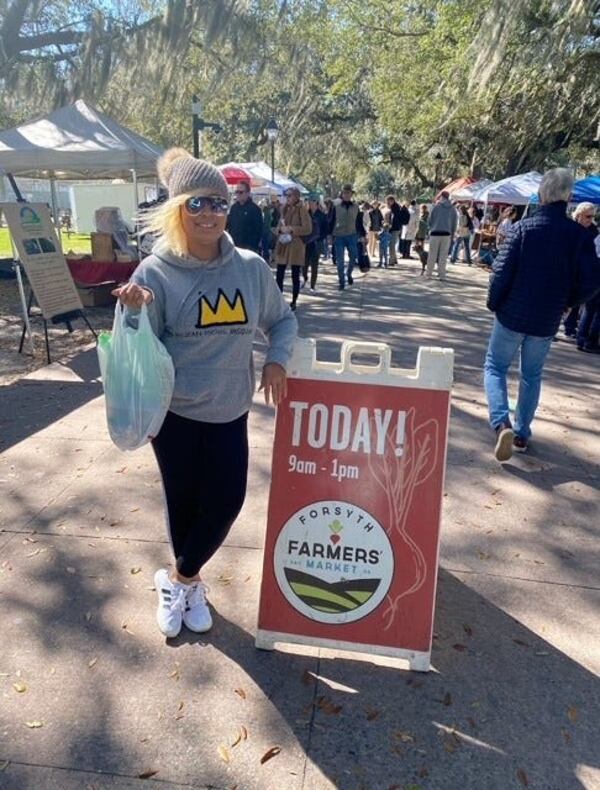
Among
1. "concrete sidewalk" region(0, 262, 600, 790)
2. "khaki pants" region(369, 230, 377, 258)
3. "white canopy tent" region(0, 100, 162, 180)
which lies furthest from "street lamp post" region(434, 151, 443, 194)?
"concrete sidewalk" region(0, 262, 600, 790)

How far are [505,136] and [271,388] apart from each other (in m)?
22.9

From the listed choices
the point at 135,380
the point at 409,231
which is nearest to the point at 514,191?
the point at 409,231

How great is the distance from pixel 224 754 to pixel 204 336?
1.42m

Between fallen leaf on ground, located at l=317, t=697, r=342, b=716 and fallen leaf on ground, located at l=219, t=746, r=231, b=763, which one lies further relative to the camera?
fallen leaf on ground, located at l=317, t=697, r=342, b=716

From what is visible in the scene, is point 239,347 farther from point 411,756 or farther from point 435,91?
point 435,91

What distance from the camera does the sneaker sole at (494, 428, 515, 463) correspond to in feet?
14.5

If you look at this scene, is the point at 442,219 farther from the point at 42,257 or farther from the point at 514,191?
the point at 42,257

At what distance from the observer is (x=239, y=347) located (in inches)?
95.6

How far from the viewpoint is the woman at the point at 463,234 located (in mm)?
19922

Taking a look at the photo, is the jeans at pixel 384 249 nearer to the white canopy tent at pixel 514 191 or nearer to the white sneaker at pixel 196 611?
the white canopy tent at pixel 514 191

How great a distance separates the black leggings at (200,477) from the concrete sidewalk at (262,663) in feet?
1.50

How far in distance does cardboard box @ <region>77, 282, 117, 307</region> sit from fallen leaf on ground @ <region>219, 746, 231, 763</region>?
8.69m

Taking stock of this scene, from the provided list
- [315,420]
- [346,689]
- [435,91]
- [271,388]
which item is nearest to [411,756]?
[346,689]

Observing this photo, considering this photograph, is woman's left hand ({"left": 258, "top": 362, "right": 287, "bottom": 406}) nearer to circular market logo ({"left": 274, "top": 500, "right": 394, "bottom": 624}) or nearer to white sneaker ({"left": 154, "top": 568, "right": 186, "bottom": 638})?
circular market logo ({"left": 274, "top": 500, "right": 394, "bottom": 624})
